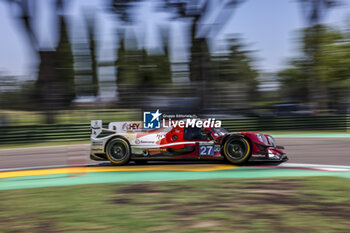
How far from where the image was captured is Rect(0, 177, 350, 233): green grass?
4.20m

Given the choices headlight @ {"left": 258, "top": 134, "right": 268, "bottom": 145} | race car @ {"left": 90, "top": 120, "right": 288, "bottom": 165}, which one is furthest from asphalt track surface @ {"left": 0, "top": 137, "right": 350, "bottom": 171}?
headlight @ {"left": 258, "top": 134, "right": 268, "bottom": 145}

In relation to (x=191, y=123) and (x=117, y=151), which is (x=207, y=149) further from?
(x=117, y=151)

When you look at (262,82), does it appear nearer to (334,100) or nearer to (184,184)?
(334,100)

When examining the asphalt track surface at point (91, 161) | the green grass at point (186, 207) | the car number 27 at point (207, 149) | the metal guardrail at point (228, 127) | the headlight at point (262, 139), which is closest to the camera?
the green grass at point (186, 207)

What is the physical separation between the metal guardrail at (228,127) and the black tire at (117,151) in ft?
26.7

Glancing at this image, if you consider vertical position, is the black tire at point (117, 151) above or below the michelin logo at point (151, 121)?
below

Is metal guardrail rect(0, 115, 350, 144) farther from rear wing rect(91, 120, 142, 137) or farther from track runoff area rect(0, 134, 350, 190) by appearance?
rear wing rect(91, 120, 142, 137)

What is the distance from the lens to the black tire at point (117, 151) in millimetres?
8711

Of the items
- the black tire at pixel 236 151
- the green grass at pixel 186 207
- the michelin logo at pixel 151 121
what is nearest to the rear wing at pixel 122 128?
the michelin logo at pixel 151 121

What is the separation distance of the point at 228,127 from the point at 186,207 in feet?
44.1

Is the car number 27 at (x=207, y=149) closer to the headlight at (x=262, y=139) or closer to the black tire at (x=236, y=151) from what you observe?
the black tire at (x=236, y=151)

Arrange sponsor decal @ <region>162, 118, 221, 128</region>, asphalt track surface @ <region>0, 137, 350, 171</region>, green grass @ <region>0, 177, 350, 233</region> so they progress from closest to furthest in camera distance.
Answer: green grass @ <region>0, 177, 350, 233</region>, sponsor decal @ <region>162, 118, 221, 128</region>, asphalt track surface @ <region>0, 137, 350, 171</region>

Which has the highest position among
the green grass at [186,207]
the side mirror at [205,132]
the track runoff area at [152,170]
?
the side mirror at [205,132]

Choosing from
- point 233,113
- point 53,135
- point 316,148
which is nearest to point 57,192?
point 316,148
